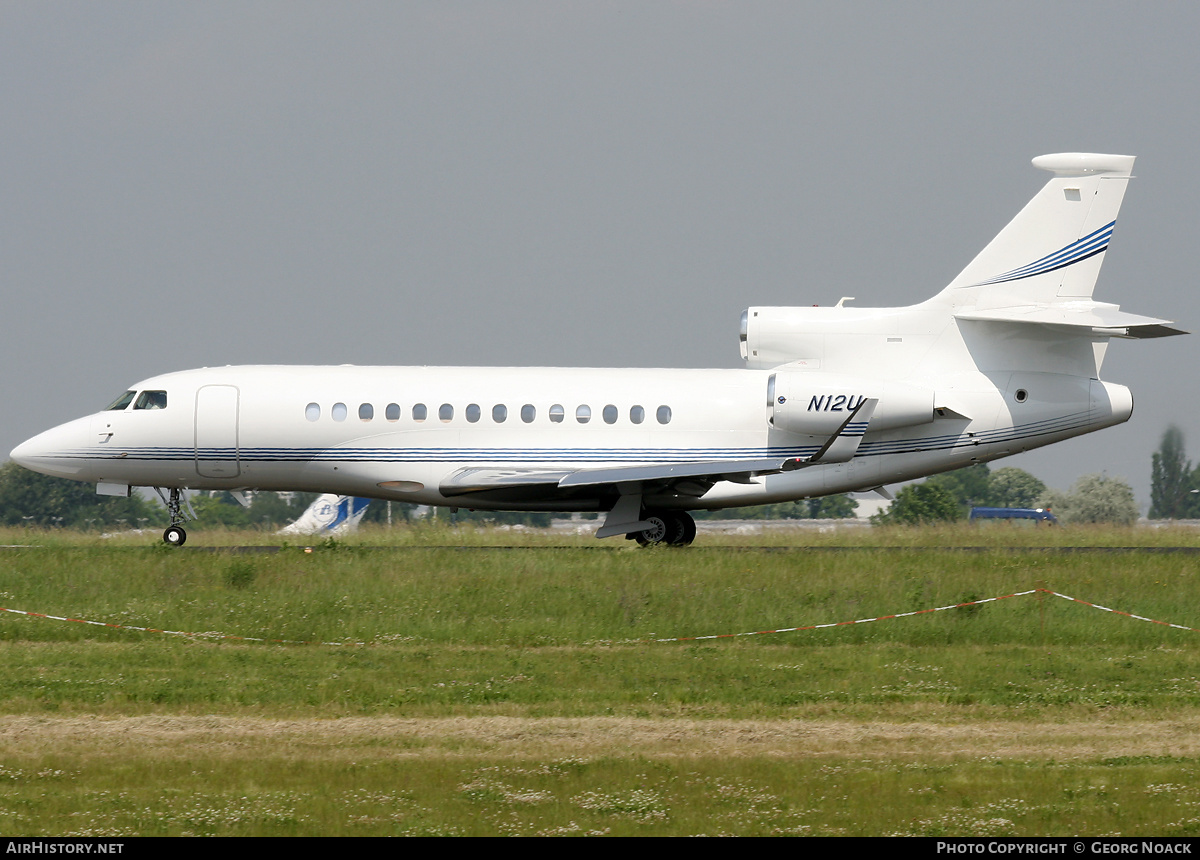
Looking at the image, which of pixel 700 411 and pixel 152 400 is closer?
pixel 700 411

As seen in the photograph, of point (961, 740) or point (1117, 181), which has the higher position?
point (1117, 181)

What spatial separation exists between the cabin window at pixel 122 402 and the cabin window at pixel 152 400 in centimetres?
20

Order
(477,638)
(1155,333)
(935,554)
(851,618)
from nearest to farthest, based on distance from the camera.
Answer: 1. (477,638)
2. (851,618)
3. (935,554)
4. (1155,333)

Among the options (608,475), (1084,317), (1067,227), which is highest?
(1067,227)

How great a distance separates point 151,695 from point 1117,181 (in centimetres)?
1990

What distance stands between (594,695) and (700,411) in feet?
41.9

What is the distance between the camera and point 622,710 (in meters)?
12.3

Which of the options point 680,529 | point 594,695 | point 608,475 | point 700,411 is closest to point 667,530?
point 680,529

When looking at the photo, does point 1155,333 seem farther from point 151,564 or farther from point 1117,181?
point 151,564

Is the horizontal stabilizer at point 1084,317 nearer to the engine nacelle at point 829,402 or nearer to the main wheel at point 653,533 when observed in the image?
the engine nacelle at point 829,402

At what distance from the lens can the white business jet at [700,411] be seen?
2486 cm

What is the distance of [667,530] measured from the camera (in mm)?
25125

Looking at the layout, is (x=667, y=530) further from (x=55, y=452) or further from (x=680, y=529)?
(x=55, y=452)

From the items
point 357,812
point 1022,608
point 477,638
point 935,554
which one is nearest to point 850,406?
point 935,554
